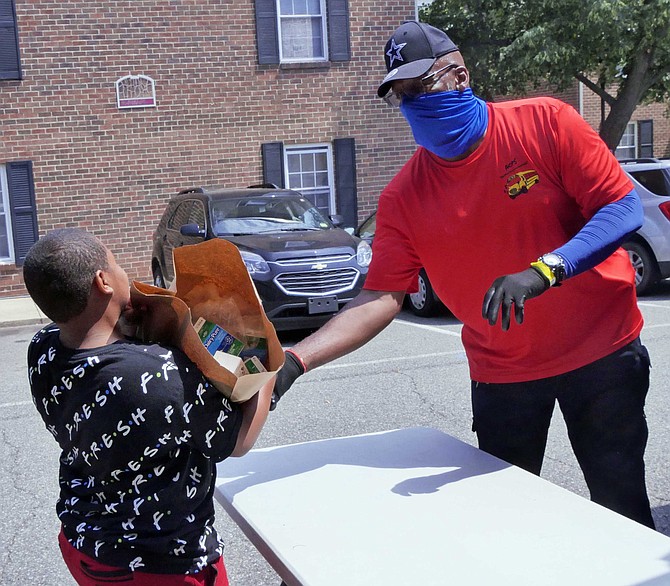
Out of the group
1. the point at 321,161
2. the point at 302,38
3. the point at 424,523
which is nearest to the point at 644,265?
the point at 321,161

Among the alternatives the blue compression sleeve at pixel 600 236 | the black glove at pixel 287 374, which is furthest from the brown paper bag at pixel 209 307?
the blue compression sleeve at pixel 600 236

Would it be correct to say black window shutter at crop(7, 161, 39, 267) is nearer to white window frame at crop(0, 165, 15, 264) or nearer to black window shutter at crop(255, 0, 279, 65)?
white window frame at crop(0, 165, 15, 264)

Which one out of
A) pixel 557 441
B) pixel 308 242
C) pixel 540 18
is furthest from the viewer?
pixel 540 18

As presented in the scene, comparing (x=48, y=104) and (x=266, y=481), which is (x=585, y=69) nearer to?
(x=48, y=104)

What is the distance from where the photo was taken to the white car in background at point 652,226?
10.4m

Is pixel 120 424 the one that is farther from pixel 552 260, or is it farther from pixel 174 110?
pixel 174 110

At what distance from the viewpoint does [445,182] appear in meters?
2.59

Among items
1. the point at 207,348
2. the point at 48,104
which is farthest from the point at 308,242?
the point at 207,348

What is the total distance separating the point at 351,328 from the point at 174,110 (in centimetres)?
1281

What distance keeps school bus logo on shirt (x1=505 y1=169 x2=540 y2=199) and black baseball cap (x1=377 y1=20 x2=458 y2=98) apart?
1.35 ft

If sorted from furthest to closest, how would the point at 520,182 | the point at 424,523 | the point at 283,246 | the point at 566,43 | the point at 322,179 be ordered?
the point at 322,179 < the point at 566,43 < the point at 283,246 < the point at 520,182 < the point at 424,523

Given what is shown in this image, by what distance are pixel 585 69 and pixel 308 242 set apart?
29.5ft

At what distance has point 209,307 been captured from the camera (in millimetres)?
1989

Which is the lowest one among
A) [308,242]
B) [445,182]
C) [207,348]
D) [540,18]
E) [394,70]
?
[308,242]
